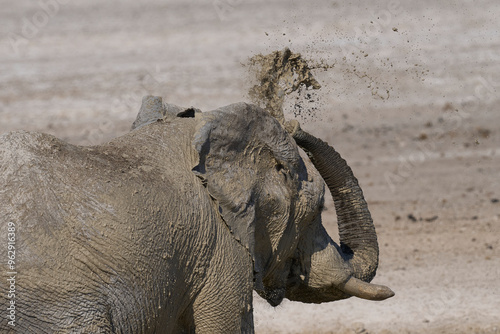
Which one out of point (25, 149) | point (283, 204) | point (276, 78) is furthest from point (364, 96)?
point (25, 149)

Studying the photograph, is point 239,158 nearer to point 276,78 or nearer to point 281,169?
point 281,169

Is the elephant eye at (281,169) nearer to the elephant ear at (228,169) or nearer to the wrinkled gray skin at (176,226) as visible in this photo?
the wrinkled gray skin at (176,226)

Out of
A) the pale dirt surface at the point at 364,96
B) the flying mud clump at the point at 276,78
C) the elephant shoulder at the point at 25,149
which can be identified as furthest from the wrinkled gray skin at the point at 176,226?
the pale dirt surface at the point at 364,96

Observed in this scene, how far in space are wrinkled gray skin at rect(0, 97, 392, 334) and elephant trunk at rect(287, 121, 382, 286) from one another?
0.4 inches

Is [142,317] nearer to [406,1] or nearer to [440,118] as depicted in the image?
[440,118]

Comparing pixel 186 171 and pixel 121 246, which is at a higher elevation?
pixel 186 171

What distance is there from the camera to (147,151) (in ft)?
18.9

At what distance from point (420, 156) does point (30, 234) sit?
1271cm

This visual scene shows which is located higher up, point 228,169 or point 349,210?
point 349,210

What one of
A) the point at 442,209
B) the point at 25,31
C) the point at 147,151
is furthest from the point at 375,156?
the point at 25,31

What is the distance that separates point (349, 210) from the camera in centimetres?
716

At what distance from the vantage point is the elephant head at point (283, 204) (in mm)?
5910

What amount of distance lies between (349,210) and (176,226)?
6.78 ft

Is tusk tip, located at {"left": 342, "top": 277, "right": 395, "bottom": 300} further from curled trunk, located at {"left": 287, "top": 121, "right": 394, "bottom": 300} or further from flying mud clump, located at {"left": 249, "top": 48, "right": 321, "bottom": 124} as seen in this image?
flying mud clump, located at {"left": 249, "top": 48, "right": 321, "bottom": 124}
